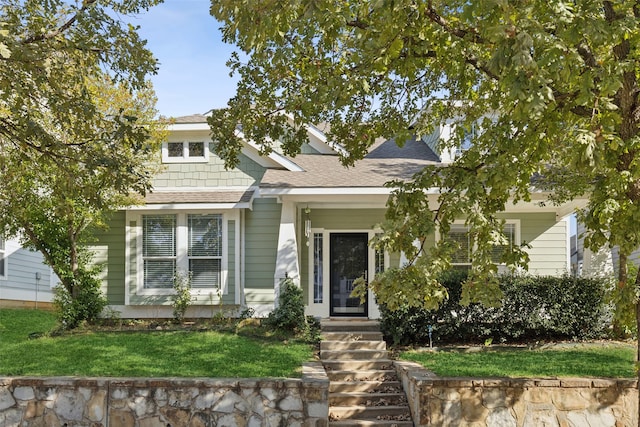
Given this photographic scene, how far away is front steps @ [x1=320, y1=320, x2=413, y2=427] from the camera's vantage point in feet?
30.3

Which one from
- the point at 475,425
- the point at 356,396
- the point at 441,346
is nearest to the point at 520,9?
the point at 475,425

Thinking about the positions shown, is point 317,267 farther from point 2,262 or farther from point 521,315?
point 2,262

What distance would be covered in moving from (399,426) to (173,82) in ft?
20.5

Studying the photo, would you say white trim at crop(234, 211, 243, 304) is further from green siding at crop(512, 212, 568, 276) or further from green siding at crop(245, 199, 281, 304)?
green siding at crop(512, 212, 568, 276)

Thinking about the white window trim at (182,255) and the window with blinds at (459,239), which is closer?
the white window trim at (182,255)

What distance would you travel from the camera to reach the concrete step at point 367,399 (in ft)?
31.3

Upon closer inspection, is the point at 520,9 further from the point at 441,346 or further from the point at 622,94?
the point at 441,346

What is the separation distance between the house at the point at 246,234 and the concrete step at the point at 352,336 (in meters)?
1.71

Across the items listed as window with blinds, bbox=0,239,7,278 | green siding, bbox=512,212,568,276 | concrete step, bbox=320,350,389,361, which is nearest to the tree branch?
concrete step, bbox=320,350,389,361

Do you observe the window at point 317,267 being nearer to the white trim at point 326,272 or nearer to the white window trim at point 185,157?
the white trim at point 326,272

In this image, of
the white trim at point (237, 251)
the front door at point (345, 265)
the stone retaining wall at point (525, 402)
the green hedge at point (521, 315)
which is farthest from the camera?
the front door at point (345, 265)

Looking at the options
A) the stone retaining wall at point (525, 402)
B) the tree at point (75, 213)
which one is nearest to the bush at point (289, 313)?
the tree at point (75, 213)

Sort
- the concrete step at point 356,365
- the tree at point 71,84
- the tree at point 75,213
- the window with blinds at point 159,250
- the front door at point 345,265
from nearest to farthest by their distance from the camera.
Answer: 1. the tree at point 71,84
2. the concrete step at point 356,365
3. the tree at point 75,213
4. the window with blinds at point 159,250
5. the front door at point 345,265

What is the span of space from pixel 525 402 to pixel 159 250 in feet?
26.9
